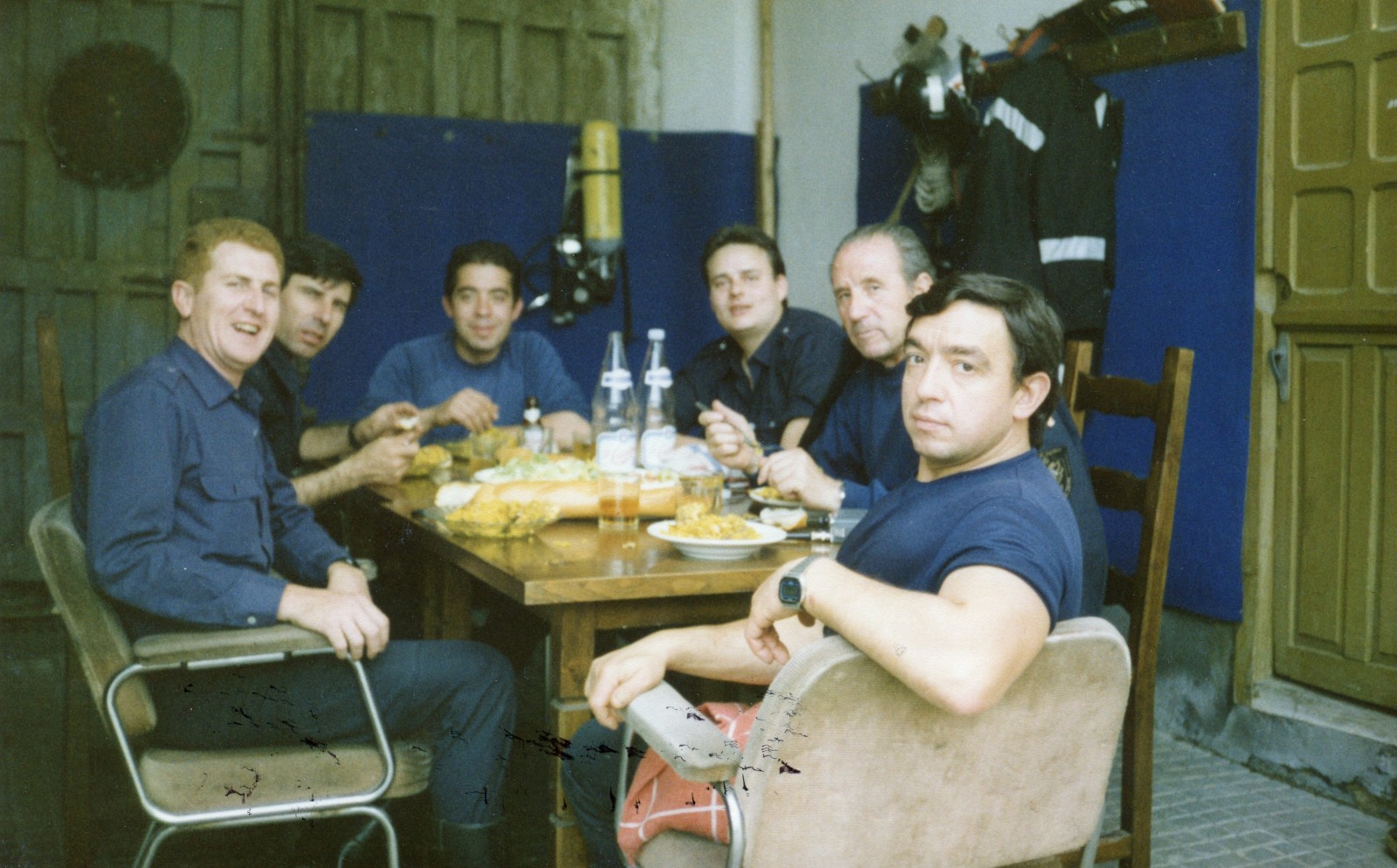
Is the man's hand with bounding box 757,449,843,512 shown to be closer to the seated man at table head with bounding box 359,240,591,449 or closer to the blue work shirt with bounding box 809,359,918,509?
the blue work shirt with bounding box 809,359,918,509

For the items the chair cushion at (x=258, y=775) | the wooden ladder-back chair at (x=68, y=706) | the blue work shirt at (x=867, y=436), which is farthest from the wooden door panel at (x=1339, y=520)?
the wooden ladder-back chair at (x=68, y=706)

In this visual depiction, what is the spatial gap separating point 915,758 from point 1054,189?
2.99 metres

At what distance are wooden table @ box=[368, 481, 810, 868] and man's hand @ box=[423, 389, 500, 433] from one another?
49.3 inches

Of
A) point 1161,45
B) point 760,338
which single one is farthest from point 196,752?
point 1161,45

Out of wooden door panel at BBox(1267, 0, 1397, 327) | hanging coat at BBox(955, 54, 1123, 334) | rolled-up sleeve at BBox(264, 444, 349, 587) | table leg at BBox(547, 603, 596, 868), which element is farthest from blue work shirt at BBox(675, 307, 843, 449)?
table leg at BBox(547, 603, 596, 868)

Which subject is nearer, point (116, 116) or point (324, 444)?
point (324, 444)

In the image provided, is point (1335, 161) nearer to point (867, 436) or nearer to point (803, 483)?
point (867, 436)

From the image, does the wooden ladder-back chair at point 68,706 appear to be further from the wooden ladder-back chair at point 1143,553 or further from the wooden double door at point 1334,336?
the wooden double door at point 1334,336

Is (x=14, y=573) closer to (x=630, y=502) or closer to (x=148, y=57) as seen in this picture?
(x=148, y=57)

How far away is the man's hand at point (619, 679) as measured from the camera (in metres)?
1.62

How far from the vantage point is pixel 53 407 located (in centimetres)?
269

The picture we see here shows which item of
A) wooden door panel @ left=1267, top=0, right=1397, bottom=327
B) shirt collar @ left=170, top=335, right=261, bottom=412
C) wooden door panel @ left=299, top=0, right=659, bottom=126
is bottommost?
shirt collar @ left=170, top=335, right=261, bottom=412

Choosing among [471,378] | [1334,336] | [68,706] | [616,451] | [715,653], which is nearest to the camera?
[715,653]

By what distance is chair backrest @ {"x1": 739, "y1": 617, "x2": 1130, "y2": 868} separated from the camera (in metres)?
1.30
